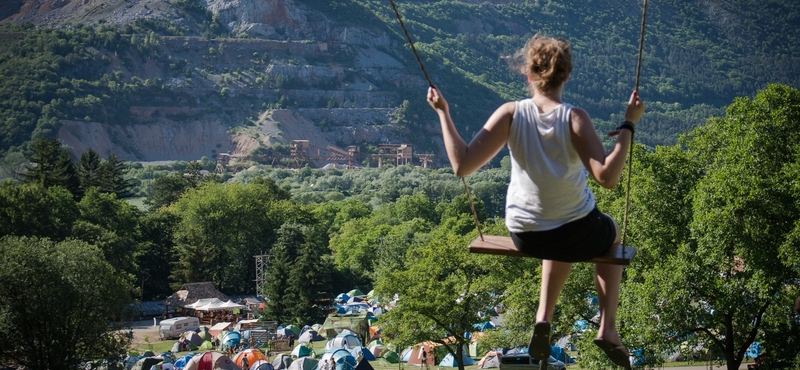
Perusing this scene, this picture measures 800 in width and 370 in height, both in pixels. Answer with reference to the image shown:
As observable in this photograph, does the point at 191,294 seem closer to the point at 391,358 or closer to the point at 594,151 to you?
the point at 391,358

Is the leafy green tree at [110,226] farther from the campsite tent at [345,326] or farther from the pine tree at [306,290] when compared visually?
the campsite tent at [345,326]

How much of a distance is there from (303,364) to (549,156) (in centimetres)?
2972

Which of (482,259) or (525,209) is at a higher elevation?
(525,209)

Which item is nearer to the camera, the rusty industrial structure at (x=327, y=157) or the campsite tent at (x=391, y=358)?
the campsite tent at (x=391, y=358)

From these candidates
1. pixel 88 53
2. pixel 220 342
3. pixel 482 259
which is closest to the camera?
pixel 482 259

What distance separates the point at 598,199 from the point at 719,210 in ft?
19.5

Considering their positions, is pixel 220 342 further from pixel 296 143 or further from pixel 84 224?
pixel 296 143

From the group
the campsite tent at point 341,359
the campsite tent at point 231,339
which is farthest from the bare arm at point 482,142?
the campsite tent at point 231,339

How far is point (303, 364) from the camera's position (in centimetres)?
3209

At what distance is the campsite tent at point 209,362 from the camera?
31219 mm

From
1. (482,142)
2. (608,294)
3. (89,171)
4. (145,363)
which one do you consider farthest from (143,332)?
(482,142)

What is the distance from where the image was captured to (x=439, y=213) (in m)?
87.6

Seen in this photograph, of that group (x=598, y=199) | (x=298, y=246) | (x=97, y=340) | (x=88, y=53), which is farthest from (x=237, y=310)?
(x=88, y=53)

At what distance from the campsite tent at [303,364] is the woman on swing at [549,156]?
1145 inches
